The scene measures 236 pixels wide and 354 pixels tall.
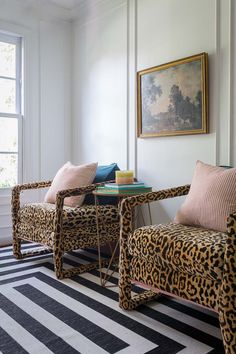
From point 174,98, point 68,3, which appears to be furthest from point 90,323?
point 68,3

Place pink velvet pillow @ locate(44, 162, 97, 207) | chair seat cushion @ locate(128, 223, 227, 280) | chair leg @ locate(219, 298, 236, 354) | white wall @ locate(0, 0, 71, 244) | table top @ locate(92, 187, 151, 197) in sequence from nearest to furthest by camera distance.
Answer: chair leg @ locate(219, 298, 236, 354)
chair seat cushion @ locate(128, 223, 227, 280)
table top @ locate(92, 187, 151, 197)
pink velvet pillow @ locate(44, 162, 97, 207)
white wall @ locate(0, 0, 71, 244)

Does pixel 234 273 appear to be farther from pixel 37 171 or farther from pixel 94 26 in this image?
pixel 94 26

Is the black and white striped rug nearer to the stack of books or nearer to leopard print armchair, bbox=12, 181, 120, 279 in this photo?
leopard print armchair, bbox=12, 181, 120, 279

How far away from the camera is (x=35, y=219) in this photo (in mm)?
2729

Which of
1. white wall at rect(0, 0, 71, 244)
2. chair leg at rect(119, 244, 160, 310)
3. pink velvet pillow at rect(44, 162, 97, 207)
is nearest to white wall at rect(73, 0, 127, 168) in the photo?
white wall at rect(0, 0, 71, 244)

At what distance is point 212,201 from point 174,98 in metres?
1.19

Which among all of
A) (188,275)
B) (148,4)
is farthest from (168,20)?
(188,275)

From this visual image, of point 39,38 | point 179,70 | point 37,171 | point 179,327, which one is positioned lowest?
point 179,327

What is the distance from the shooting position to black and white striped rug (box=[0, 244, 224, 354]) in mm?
1556

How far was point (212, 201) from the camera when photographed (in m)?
1.83

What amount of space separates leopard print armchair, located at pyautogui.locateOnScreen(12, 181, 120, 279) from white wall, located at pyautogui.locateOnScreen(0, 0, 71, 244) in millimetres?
886

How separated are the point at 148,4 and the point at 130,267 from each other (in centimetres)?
231

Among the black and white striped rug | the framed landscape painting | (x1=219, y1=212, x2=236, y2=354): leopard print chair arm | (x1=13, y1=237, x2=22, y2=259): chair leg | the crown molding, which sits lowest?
the black and white striped rug

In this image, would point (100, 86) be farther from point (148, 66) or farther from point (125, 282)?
point (125, 282)
